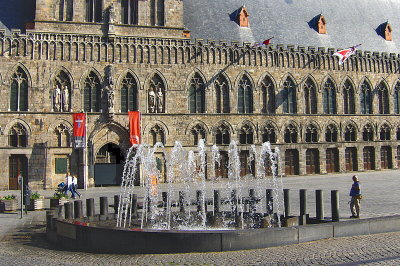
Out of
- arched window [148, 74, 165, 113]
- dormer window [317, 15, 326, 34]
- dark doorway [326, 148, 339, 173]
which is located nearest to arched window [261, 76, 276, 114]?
dark doorway [326, 148, 339, 173]

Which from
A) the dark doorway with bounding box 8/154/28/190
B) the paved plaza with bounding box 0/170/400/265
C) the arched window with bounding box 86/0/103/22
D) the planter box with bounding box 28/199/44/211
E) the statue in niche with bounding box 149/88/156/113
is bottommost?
the paved plaza with bounding box 0/170/400/265

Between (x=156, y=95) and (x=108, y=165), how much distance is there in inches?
265

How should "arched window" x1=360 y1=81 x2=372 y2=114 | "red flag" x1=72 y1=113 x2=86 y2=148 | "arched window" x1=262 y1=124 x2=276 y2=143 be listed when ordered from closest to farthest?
"red flag" x1=72 y1=113 x2=86 y2=148, "arched window" x1=262 y1=124 x2=276 y2=143, "arched window" x1=360 y1=81 x2=372 y2=114

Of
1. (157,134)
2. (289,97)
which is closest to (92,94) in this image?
(157,134)

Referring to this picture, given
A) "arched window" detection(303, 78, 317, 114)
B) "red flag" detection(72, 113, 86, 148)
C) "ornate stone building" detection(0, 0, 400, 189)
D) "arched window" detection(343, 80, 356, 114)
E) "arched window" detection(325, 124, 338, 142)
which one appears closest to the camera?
"red flag" detection(72, 113, 86, 148)

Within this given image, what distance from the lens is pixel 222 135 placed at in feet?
111

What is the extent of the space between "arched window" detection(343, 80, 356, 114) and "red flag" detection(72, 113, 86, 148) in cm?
2397

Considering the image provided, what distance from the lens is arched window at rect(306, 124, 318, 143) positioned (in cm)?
3641

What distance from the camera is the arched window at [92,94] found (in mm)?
30859

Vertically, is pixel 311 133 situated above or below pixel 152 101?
below

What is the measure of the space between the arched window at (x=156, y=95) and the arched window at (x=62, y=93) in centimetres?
620

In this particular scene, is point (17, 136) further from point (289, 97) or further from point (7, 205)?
point (289, 97)

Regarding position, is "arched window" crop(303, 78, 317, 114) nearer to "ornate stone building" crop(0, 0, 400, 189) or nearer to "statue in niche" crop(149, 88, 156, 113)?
"ornate stone building" crop(0, 0, 400, 189)

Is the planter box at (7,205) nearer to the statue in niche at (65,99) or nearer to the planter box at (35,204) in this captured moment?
the planter box at (35,204)
